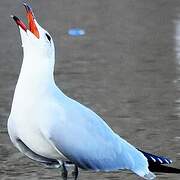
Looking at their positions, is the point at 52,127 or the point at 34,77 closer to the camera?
the point at 52,127

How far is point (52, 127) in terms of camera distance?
4.61 meters

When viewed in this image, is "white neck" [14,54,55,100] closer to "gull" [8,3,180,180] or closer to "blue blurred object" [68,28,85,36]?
"gull" [8,3,180,180]

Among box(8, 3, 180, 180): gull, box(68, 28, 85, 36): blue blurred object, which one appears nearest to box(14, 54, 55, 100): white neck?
box(8, 3, 180, 180): gull

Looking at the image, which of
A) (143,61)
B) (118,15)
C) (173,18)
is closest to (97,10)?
(118,15)

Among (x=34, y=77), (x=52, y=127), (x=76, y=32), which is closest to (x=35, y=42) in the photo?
(x=34, y=77)

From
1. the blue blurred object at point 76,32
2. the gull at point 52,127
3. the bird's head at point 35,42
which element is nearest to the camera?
the gull at point 52,127

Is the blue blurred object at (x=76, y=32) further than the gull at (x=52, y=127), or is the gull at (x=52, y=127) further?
the blue blurred object at (x=76, y=32)

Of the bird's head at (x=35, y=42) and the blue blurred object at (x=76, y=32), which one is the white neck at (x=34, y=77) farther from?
the blue blurred object at (x=76, y=32)

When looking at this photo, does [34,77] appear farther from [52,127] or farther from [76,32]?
[76,32]

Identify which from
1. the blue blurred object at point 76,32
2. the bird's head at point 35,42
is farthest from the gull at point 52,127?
the blue blurred object at point 76,32

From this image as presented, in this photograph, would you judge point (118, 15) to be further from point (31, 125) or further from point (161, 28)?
point (31, 125)

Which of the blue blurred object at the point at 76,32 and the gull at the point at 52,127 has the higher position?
the gull at the point at 52,127

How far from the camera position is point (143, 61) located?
951 centimetres

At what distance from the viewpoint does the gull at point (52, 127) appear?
4.62 metres
